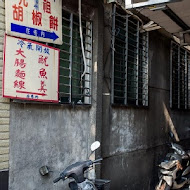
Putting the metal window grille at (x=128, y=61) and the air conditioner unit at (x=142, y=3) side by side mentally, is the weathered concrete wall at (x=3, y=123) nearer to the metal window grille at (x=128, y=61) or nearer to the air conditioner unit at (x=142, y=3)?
the air conditioner unit at (x=142, y=3)

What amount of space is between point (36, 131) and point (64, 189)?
1.21 meters

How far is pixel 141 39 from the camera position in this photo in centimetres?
718

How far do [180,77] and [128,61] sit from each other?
12.8ft

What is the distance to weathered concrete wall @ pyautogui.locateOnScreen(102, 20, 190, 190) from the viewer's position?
19.0 feet

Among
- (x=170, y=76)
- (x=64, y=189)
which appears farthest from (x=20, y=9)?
(x=170, y=76)

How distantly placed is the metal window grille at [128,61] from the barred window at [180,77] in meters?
2.04

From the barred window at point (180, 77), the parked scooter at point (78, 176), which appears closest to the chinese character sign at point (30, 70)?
the parked scooter at point (78, 176)

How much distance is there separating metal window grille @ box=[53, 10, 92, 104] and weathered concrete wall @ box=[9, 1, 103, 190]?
4.6 inches

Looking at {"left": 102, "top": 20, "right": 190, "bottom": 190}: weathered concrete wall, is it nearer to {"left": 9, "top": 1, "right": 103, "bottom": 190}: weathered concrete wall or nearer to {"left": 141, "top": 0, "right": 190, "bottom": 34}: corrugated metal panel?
{"left": 9, "top": 1, "right": 103, "bottom": 190}: weathered concrete wall

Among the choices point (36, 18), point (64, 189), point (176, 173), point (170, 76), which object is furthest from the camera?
point (170, 76)

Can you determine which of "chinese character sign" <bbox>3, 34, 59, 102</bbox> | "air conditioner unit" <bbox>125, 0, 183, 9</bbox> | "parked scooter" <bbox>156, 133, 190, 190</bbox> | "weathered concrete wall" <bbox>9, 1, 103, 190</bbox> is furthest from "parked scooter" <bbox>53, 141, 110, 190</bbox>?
"parked scooter" <bbox>156, 133, 190, 190</bbox>

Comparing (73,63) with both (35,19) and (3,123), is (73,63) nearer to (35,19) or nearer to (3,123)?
(35,19)

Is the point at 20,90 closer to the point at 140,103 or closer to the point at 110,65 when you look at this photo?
the point at 110,65

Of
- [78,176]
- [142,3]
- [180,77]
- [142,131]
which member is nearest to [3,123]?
[78,176]
